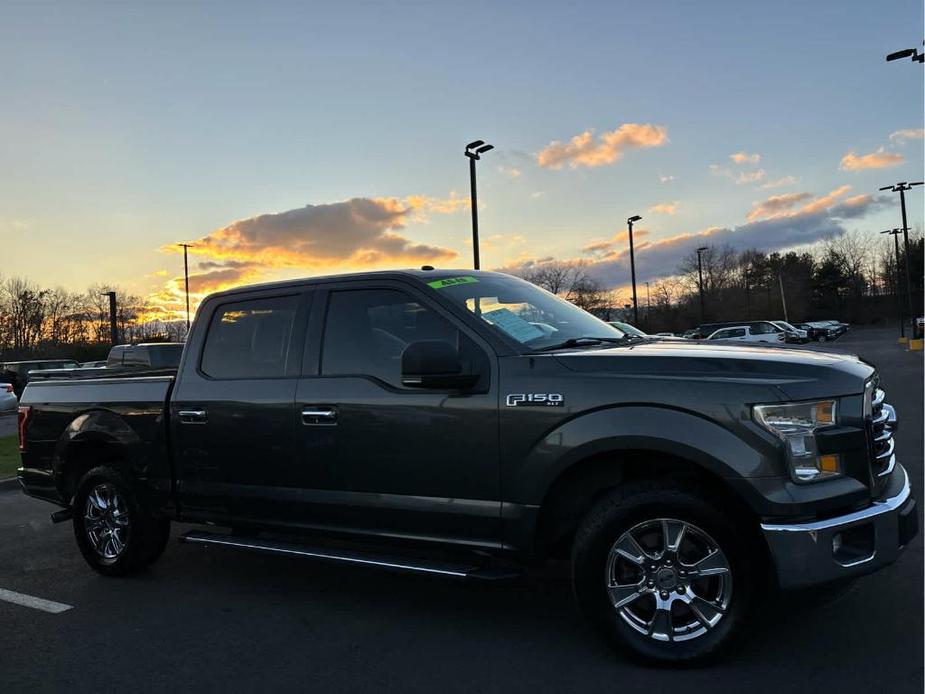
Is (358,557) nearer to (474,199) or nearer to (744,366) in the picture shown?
(744,366)

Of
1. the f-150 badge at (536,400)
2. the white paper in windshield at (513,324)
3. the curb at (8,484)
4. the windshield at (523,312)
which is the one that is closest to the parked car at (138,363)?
the windshield at (523,312)

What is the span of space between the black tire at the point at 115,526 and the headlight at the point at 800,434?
4026 mm

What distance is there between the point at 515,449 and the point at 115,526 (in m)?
3.28

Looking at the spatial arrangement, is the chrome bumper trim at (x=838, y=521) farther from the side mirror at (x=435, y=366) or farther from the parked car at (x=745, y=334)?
the parked car at (x=745, y=334)

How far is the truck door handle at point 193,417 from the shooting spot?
4.75m

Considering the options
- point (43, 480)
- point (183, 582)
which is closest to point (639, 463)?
point (183, 582)

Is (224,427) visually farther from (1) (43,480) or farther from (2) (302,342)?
(1) (43,480)

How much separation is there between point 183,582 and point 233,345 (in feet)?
5.60

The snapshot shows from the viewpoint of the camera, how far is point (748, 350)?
375 centimetres

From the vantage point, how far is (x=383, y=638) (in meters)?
3.96

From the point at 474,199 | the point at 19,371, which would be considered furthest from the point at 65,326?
the point at 474,199

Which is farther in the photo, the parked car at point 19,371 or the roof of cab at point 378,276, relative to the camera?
the parked car at point 19,371

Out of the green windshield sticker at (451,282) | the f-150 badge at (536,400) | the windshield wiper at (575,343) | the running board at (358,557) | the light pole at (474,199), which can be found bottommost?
the running board at (358,557)

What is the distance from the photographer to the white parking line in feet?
15.4
